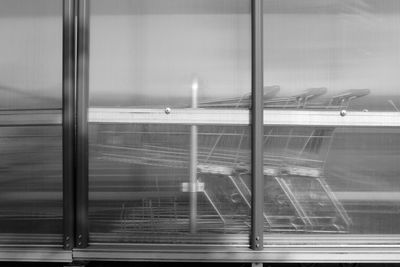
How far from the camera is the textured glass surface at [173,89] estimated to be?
9.54 ft

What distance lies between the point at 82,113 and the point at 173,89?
1.88ft

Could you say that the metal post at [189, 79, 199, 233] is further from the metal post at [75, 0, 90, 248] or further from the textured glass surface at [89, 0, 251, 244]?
the metal post at [75, 0, 90, 248]

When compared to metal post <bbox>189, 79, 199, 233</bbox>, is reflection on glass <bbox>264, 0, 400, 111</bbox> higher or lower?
higher

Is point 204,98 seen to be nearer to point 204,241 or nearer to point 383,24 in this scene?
point 204,241

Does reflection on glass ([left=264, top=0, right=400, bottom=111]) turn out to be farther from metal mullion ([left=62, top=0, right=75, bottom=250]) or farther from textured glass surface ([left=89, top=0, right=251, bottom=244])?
Result: metal mullion ([left=62, top=0, right=75, bottom=250])

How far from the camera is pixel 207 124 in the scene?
2.91 m

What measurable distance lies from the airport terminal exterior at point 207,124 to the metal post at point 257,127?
0.8 inches

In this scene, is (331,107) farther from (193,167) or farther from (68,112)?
(68,112)

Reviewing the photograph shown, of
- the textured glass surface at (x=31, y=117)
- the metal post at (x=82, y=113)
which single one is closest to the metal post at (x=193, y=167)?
the metal post at (x=82, y=113)

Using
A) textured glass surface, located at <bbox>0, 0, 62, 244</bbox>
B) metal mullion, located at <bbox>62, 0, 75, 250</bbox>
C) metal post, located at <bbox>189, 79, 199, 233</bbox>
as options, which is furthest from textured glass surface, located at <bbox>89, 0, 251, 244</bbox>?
textured glass surface, located at <bbox>0, 0, 62, 244</bbox>

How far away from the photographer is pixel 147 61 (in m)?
2.91

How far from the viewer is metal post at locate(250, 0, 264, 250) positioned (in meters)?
2.86

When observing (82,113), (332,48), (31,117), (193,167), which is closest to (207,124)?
(193,167)

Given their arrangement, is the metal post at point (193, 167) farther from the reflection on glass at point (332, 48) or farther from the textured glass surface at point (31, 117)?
the textured glass surface at point (31, 117)
